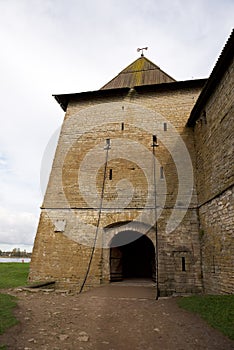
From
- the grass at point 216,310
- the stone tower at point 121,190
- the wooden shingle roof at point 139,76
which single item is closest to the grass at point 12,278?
the stone tower at point 121,190

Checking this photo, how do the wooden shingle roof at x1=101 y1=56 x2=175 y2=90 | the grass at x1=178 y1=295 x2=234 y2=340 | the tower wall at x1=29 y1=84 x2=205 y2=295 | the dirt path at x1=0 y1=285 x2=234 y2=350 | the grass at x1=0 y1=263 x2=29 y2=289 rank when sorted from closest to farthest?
the dirt path at x1=0 y1=285 x2=234 y2=350, the grass at x1=178 y1=295 x2=234 y2=340, the grass at x1=0 y1=263 x2=29 y2=289, the tower wall at x1=29 y1=84 x2=205 y2=295, the wooden shingle roof at x1=101 y1=56 x2=175 y2=90

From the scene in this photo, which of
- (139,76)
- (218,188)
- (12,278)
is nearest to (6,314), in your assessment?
(218,188)

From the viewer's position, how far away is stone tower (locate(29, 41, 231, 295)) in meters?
9.20

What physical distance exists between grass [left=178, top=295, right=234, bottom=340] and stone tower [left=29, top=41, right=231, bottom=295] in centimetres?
281

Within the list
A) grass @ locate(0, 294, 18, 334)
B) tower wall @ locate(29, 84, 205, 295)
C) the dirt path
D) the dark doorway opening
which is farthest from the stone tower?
grass @ locate(0, 294, 18, 334)

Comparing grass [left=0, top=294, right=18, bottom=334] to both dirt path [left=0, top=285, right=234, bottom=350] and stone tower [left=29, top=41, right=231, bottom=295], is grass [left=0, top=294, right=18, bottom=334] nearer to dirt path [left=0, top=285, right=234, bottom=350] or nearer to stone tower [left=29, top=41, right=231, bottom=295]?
dirt path [left=0, top=285, right=234, bottom=350]

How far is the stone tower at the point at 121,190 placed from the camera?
30.2ft

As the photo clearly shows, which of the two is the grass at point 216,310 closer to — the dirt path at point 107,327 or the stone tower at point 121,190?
the dirt path at point 107,327

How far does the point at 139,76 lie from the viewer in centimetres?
1353

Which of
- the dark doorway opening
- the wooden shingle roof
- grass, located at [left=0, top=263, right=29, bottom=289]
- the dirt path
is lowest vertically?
the dirt path

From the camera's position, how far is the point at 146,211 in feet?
31.8

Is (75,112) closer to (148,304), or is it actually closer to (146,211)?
(146,211)

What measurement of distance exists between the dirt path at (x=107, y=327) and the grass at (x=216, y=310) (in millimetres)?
167

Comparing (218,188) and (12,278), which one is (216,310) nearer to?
(218,188)
